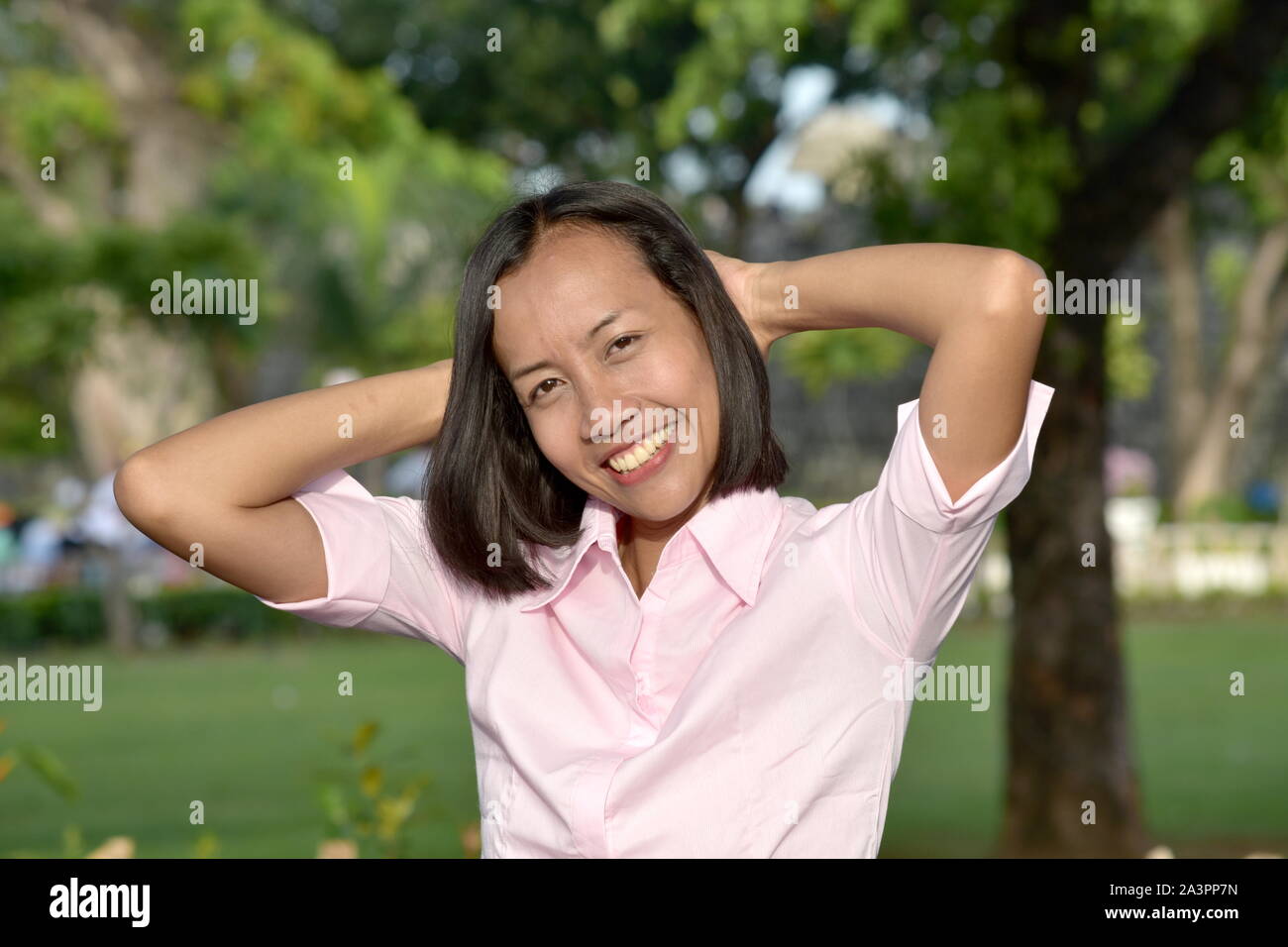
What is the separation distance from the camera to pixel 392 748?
8.20 m

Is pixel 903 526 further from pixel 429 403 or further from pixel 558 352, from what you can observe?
pixel 429 403

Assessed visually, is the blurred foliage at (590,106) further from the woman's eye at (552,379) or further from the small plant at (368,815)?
the small plant at (368,815)

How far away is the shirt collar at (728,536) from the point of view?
1593 millimetres

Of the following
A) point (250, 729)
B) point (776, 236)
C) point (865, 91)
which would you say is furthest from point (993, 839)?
point (776, 236)

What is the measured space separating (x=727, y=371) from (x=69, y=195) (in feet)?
53.6

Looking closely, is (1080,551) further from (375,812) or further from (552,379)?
(552,379)

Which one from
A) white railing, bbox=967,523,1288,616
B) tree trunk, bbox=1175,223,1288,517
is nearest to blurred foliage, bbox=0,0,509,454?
white railing, bbox=967,523,1288,616

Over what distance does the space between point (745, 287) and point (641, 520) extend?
276 mm

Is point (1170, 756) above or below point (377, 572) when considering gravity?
below

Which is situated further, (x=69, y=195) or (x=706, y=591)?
(x=69, y=195)

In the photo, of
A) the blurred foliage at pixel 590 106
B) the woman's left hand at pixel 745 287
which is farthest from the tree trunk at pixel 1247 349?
the woman's left hand at pixel 745 287

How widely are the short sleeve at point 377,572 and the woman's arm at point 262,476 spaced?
0.06 ft

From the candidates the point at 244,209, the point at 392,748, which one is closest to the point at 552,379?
the point at 392,748
